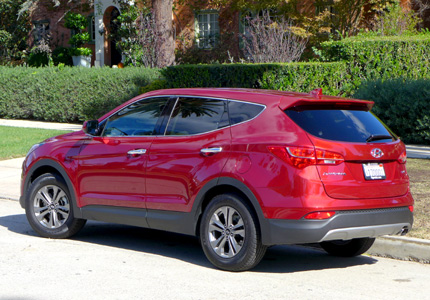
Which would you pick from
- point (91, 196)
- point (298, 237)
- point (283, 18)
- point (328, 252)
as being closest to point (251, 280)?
point (298, 237)

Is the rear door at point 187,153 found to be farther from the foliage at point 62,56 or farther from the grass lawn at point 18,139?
the foliage at point 62,56

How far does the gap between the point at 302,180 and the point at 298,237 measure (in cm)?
50

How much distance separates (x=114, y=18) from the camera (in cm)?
3344

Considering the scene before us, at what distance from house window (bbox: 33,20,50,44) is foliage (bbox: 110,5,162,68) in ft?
15.5

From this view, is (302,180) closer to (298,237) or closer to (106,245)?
(298,237)

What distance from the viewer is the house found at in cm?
2969

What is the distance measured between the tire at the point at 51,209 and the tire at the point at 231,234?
6.44 feet

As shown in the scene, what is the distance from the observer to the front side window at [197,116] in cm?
697

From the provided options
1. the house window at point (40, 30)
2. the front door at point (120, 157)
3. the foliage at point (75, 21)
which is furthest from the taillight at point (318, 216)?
the house window at point (40, 30)

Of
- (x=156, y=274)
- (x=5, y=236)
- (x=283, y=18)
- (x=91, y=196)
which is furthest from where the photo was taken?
(x=283, y=18)

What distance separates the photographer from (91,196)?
7.79m

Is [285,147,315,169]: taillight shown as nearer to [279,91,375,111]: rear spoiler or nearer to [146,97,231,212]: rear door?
[279,91,375,111]: rear spoiler

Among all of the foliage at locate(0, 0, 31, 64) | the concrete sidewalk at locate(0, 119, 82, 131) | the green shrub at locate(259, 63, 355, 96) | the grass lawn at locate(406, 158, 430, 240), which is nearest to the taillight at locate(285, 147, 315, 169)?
the grass lawn at locate(406, 158, 430, 240)

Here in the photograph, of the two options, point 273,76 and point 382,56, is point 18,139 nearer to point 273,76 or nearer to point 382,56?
point 273,76
